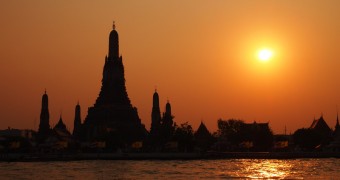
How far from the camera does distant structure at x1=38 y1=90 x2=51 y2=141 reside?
128613 mm

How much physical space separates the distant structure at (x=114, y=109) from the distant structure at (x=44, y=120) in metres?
6.85

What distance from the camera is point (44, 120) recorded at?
428 ft

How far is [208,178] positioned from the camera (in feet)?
181

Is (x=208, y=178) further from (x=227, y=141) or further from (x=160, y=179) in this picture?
(x=227, y=141)

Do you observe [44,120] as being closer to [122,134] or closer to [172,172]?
[122,134]

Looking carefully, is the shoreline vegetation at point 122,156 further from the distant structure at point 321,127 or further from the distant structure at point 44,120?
the distant structure at point 321,127

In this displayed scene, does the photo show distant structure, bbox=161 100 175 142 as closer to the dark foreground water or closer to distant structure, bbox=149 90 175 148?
distant structure, bbox=149 90 175 148

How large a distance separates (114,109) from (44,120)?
1430 cm

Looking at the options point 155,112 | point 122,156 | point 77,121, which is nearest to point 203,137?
point 155,112

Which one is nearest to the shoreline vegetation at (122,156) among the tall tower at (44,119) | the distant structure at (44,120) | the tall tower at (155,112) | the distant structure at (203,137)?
the distant structure at (44,120)

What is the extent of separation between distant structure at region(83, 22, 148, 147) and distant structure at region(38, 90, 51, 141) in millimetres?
6850

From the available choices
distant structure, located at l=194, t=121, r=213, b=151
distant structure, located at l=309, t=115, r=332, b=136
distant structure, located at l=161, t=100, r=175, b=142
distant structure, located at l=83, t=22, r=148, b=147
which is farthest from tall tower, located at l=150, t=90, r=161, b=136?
distant structure, located at l=309, t=115, r=332, b=136

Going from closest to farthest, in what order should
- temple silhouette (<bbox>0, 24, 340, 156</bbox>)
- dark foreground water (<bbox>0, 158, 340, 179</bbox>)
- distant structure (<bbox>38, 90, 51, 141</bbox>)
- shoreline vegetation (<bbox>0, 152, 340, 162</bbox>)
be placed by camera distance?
1. dark foreground water (<bbox>0, 158, 340, 179</bbox>)
2. shoreline vegetation (<bbox>0, 152, 340, 162</bbox>)
3. temple silhouette (<bbox>0, 24, 340, 156</bbox>)
4. distant structure (<bbox>38, 90, 51, 141</bbox>)

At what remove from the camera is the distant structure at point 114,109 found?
121887mm
